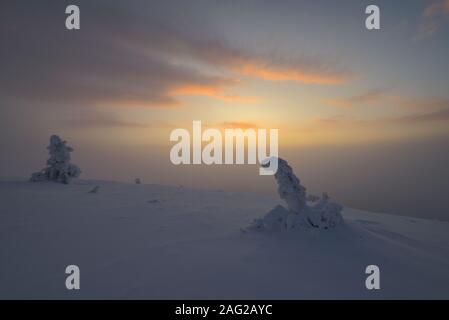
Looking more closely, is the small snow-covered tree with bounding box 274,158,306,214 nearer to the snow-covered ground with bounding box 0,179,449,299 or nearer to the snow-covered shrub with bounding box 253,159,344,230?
the snow-covered shrub with bounding box 253,159,344,230

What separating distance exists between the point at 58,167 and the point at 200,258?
15020 mm

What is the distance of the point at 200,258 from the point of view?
200 inches

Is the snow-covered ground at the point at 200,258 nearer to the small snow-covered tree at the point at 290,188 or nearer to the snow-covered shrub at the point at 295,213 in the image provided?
the snow-covered shrub at the point at 295,213

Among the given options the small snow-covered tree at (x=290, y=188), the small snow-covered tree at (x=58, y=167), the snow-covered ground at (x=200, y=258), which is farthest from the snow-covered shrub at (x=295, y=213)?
the small snow-covered tree at (x=58, y=167)

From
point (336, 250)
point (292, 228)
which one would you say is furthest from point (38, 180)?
point (336, 250)

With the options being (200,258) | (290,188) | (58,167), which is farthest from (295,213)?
(58,167)

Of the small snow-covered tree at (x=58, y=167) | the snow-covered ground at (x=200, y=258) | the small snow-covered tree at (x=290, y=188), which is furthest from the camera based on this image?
the small snow-covered tree at (x=58, y=167)

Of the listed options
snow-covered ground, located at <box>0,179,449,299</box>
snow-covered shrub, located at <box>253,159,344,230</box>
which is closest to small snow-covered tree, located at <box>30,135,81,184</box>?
snow-covered ground, located at <box>0,179,449,299</box>

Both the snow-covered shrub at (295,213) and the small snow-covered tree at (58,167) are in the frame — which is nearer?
the snow-covered shrub at (295,213)

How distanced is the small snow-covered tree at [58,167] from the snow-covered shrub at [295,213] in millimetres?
14322

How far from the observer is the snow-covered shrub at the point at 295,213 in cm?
670

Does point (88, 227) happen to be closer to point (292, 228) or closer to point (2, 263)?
point (2, 263)

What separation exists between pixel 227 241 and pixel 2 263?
14.6 ft

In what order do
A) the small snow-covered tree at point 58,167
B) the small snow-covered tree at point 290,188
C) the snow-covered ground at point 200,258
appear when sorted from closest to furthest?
the snow-covered ground at point 200,258
the small snow-covered tree at point 290,188
the small snow-covered tree at point 58,167
